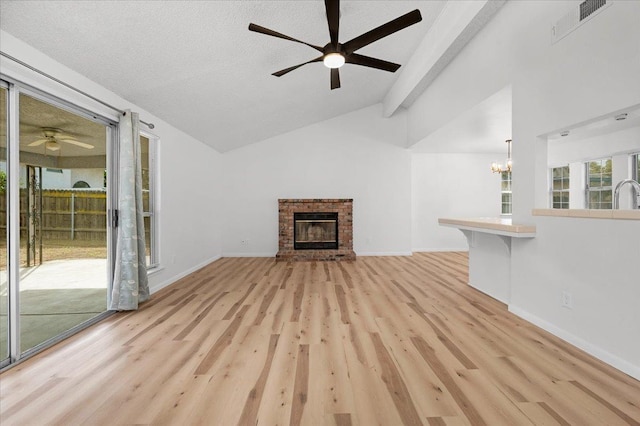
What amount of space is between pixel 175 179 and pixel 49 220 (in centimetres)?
166

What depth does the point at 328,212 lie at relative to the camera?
21.4ft

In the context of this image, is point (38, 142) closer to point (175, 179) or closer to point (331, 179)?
point (175, 179)

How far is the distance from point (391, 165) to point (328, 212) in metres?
1.83

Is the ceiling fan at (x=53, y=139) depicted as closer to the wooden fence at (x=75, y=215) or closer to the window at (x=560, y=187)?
the wooden fence at (x=75, y=215)

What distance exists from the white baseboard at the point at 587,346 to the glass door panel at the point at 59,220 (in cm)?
426

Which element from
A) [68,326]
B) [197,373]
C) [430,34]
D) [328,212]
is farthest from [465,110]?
[68,326]

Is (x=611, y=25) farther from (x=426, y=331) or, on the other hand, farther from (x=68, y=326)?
(x=68, y=326)

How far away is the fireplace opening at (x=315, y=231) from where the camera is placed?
6.55 metres

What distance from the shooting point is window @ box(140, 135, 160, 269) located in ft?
13.4

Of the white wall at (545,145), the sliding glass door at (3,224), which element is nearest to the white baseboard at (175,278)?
the sliding glass door at (3,224)

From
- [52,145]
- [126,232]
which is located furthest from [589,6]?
[52,145]

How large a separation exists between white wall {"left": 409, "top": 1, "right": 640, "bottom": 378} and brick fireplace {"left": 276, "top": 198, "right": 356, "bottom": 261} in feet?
11.8

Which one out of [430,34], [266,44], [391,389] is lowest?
[391,389]

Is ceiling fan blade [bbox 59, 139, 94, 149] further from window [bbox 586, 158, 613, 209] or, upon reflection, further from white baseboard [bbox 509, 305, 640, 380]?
window [bbox 586, 158, 613, 209]
